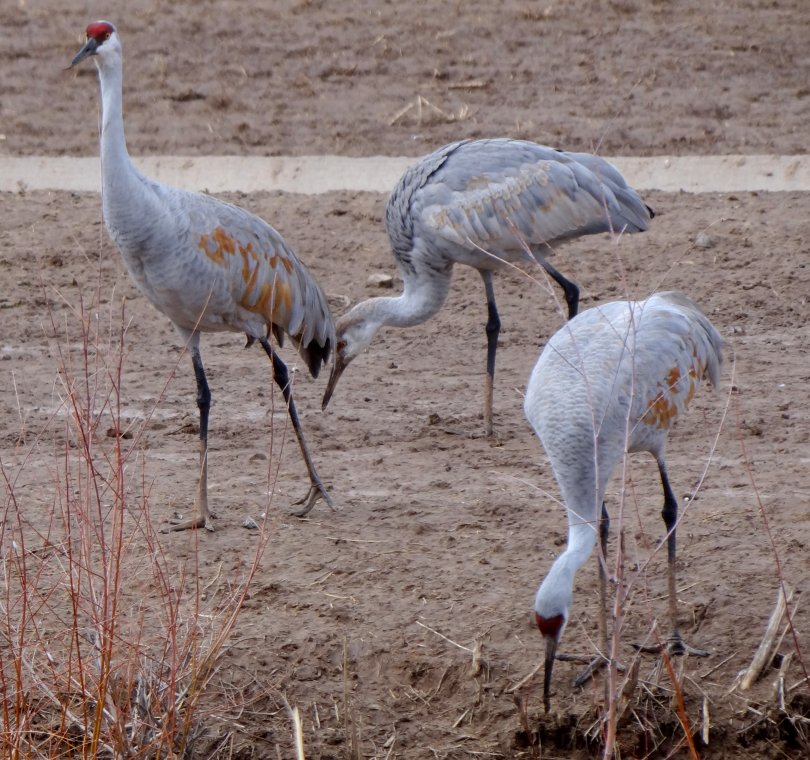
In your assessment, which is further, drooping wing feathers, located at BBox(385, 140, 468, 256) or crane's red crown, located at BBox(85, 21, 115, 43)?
drooping wing feathers, located at BBox(385, 140, 468, 256)

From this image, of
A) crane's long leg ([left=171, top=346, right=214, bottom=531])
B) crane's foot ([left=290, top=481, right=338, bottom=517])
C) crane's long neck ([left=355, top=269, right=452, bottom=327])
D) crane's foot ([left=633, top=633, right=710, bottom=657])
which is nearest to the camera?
crane's foot ([left=633, top=633, right=710, bottom=657])

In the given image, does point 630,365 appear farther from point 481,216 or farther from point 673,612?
point 481,216

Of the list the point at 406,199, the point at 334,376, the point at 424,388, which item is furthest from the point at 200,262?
the point at 424,388

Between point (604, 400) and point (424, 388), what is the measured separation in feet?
9.34

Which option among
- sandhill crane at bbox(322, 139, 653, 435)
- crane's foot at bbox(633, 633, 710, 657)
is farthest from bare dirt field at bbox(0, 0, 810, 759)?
sandhill crane at bbox(322, 139, 653, 435)

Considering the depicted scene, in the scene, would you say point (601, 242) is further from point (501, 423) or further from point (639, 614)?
point (639, 614)

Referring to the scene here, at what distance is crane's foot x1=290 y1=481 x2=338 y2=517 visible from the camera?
620cm

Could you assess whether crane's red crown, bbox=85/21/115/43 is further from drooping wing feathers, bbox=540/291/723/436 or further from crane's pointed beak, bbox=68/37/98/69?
drooping wing feathers, bbox=540/291/723/436

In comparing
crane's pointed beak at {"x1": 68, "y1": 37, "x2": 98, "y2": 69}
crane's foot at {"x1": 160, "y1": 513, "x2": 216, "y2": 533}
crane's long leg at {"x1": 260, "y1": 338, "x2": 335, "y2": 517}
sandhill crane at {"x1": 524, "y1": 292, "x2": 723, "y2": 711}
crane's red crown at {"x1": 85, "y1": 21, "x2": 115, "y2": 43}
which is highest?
crane's red crown at {"x1": 85, "y1": 21, "x2": 115, "y2": 43}

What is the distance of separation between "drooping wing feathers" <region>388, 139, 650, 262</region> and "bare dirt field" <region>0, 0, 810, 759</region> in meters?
0.77

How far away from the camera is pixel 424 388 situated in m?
7.70

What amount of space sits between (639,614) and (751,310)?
351 centimetres

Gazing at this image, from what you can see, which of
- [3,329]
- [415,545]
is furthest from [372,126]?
[415,545]

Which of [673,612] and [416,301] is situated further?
[416,301]
